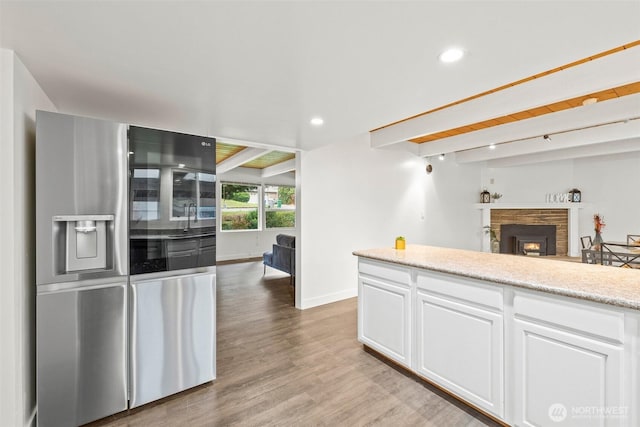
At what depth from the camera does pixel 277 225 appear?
869cm

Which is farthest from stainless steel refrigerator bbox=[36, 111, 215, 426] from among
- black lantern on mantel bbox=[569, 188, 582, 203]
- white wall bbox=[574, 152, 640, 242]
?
white wall bbox=[574, 152, 640, 242]

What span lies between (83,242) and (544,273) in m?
2.90

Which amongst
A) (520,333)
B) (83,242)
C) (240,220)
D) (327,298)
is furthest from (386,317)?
(240,220)

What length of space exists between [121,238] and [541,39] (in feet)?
8.85

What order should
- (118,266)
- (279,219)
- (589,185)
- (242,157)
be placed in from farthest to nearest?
1. (279,219)
2. (589,185)
3. (242,157)
4. (118,266)

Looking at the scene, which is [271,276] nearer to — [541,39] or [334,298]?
[334,298]

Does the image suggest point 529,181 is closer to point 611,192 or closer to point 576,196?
point 576,196

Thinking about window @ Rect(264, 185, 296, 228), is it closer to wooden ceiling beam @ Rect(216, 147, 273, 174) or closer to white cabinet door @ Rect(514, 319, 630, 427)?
wooden ceiling beam @ Rect(216, 147, 273, 174)

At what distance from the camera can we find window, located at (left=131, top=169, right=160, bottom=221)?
1930mm

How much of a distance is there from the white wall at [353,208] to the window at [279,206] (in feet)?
14.6

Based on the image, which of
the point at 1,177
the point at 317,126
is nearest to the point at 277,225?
the point at 317,126

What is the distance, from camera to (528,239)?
6.71m

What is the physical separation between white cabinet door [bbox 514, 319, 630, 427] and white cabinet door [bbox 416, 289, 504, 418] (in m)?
0.12

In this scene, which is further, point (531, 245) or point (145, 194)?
point (531, 245)
